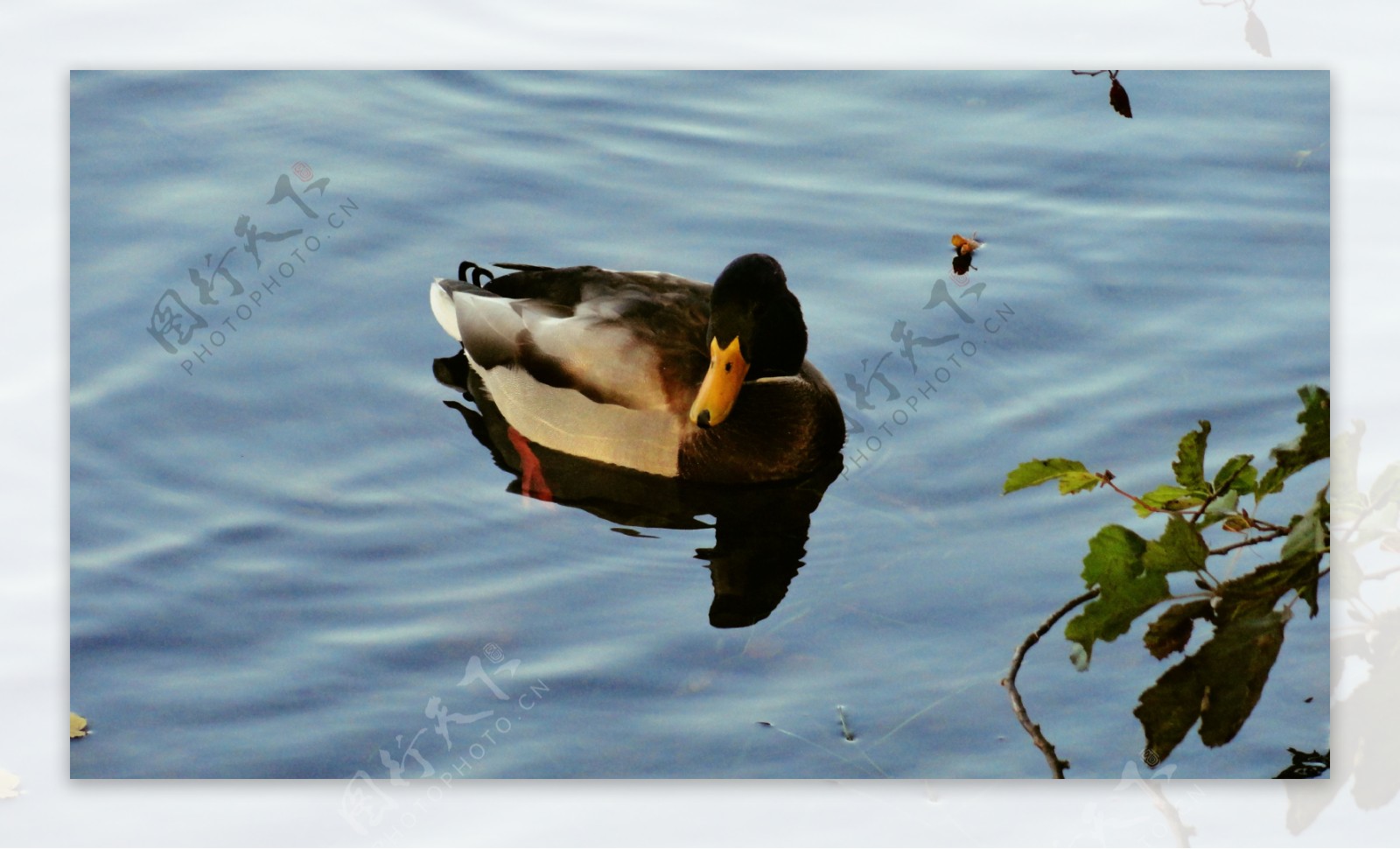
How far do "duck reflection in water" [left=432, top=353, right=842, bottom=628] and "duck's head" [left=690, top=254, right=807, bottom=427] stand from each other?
8.1 inches

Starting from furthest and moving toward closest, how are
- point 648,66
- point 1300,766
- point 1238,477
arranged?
point 648,66 → point 1300,766 → point 1238,477

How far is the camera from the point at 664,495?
12.7 ft

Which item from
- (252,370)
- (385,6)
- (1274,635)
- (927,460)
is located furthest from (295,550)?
(1274,635)

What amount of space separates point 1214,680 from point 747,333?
6.01 feet

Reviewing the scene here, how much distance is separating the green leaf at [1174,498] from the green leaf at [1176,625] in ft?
0.49

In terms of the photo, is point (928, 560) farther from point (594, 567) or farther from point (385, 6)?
point (385, 6)

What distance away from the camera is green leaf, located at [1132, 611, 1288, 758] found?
206cm

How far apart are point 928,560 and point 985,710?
1.27 ft

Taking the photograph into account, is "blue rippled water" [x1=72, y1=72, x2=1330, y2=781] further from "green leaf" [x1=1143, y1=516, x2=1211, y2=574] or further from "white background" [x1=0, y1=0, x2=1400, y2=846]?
"green leaf" [x1=1143, y1=516, x2=1211, y2=574]

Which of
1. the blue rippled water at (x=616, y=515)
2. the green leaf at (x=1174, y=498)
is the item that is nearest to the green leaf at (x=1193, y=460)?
the green leaf at (x=1174, y=498)

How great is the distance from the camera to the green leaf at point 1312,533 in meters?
2.02

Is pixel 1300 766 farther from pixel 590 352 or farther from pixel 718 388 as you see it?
pixel 590 352

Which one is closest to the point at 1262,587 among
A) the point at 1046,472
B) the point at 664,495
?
the point at 1046,472

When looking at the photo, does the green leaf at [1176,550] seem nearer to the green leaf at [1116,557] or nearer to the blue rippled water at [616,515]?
the green leaf at [1116,557]
